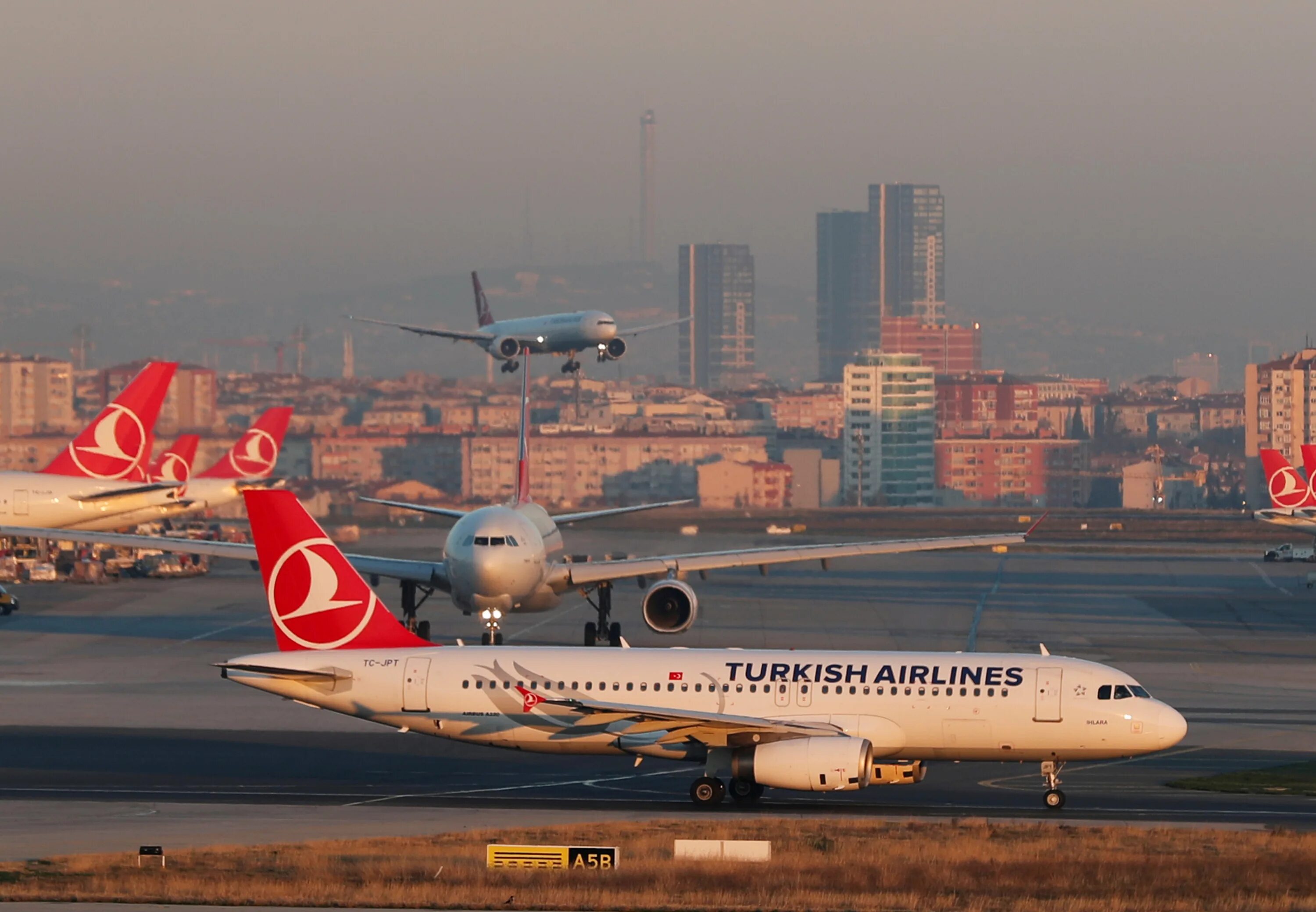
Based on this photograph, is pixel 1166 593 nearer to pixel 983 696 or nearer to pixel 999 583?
pixel 999 583

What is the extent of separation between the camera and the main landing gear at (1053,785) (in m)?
36.4

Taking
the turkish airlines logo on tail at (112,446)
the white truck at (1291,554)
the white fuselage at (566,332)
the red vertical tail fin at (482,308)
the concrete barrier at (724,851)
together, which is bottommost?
the concrete barrier at (724,851)

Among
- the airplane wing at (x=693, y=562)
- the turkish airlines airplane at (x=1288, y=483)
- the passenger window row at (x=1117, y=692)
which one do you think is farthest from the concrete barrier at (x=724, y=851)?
the turkish airlines airplane at (x=1288, y=483)

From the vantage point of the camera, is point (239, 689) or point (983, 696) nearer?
point (983, 696)

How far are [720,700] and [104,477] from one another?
193 ft

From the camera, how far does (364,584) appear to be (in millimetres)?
40000

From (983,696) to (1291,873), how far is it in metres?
8.18

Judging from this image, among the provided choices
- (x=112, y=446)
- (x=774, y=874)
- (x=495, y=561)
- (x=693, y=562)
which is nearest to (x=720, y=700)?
(x=774, y=874)

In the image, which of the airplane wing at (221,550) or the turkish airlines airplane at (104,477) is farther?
the turkish airlines airplane at (104,477)

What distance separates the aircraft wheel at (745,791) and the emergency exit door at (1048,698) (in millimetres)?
5551

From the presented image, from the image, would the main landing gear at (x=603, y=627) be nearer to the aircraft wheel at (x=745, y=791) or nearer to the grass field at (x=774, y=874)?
the aircraft wheel at (x=745, y=791)

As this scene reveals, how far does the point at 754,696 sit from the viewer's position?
37.2m

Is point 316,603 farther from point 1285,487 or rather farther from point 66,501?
point 1285,487

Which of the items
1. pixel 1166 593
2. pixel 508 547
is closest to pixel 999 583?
pixel 1166 593
